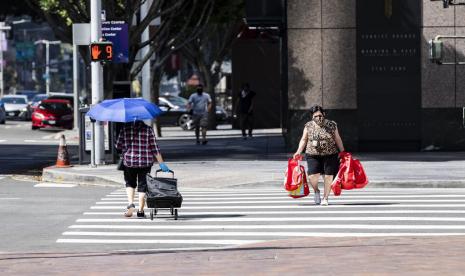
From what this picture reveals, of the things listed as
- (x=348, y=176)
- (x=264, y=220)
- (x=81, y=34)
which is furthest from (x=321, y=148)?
(x=81, y=34)

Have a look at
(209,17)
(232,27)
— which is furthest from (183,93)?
(209,17)

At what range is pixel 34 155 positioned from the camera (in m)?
38.4

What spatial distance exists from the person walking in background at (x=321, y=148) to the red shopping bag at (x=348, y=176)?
4.6 inches

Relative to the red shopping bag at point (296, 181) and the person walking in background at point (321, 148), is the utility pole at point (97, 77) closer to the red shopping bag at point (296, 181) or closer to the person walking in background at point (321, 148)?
the red shopping bag at point (296, 181)

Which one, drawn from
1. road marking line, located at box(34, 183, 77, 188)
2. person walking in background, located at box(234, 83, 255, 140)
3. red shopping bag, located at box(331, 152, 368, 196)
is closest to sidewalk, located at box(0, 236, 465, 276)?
red shopping bag, located at box(331, 152, 368, 196)

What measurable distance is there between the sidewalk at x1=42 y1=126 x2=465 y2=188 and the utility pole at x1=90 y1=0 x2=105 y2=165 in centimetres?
43

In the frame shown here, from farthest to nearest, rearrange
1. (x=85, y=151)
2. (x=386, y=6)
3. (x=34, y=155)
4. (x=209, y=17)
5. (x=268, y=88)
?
(x=268, y=88) → (x=209, y=17) → (x=34, y=155) → (x=386, y=6) → (x=85, y=151)

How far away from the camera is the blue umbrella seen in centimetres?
1925

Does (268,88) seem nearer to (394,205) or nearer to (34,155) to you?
(34,155)

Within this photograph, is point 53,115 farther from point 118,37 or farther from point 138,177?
point 138,177

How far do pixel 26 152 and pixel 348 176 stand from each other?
20540mm

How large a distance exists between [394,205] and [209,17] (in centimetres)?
2637

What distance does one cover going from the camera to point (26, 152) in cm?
4000

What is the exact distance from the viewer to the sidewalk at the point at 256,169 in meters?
26.0
